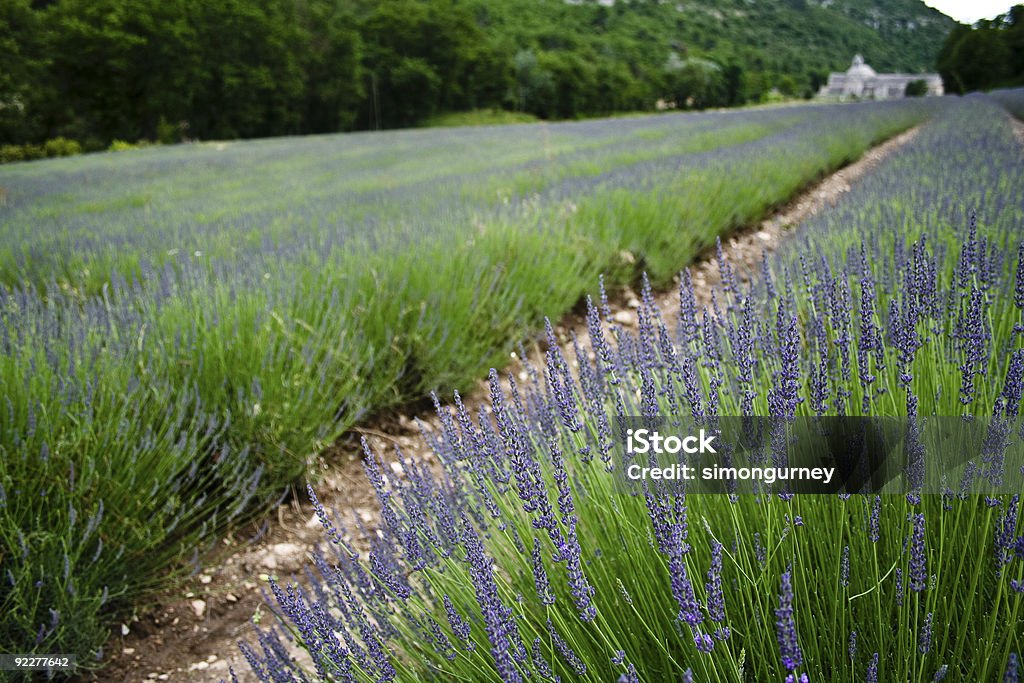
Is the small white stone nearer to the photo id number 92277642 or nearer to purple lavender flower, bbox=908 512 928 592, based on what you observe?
the photo id number 92277642

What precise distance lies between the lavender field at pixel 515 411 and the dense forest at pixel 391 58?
6948mm

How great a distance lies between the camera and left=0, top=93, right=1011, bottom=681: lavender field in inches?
36.7

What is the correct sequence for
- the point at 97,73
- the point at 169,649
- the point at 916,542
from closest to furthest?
1. the point at 916,542
2. the point at 169,649
3. the point at 97,73

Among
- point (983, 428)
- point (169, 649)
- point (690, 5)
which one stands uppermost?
point (690, 5)

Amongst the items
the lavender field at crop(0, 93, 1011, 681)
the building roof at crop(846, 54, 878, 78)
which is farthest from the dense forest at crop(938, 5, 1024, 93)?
the lavender field at crop(0, 93, 1011, 681)

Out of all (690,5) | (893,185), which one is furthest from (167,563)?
(690,5)

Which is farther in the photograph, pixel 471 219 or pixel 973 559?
pixel 471 219

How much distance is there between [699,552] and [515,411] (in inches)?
20.2

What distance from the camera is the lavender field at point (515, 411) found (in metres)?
0.93

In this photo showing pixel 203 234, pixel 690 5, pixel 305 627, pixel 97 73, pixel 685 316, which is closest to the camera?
→ pixel 305 627

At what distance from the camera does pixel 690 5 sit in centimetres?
5447

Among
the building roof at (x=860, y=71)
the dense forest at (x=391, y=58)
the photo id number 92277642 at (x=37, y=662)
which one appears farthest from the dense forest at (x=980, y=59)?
the photo id number 92277642 at (x=37, y=662)

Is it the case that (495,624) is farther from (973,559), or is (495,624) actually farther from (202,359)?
(202,359)

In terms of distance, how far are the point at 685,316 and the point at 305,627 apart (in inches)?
39.9
